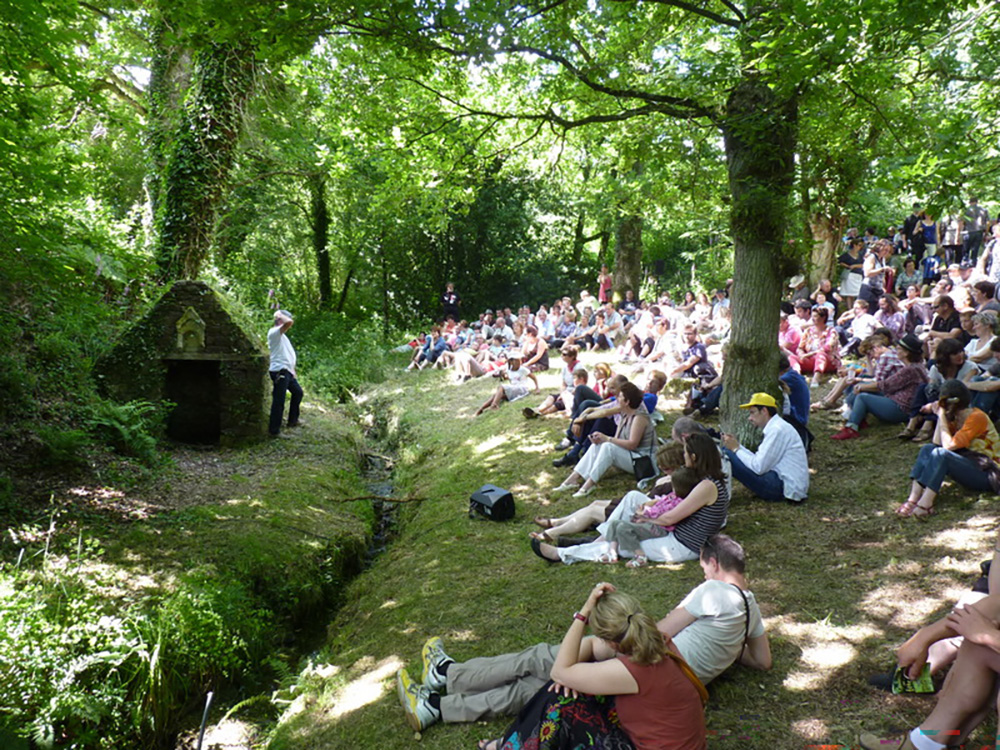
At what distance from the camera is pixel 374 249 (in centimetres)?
2231

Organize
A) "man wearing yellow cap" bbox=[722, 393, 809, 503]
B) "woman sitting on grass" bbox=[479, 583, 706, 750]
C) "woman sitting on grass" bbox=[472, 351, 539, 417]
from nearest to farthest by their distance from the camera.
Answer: "woman sitting on grass" bbox=[479, 583, 706, 750]
"man wearing yellow cap" bbox=[722, 393, 809, 503]
"woman sitting on grass" bbox=[472, 351, 539, 417]

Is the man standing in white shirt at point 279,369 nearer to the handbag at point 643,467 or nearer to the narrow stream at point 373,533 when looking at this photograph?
the narrow stream at point 373,533

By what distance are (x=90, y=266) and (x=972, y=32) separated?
25.9 ft

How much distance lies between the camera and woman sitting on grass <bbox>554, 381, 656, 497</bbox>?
6289mm

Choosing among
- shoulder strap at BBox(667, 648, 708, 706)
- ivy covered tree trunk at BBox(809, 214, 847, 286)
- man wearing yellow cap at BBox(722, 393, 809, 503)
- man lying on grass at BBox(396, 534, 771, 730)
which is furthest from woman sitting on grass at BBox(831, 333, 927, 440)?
ivy covered tree trunk at BBox(809, 214, 847, 286)

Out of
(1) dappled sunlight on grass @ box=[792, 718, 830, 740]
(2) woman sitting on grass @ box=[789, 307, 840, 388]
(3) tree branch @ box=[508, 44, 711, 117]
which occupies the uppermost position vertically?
(3) tree branch @ box=[508, 44, 711, 117]

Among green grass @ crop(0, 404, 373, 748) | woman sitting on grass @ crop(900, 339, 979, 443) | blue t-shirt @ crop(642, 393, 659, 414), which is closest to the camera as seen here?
green grass @ crop(0, 404, 373, 748)

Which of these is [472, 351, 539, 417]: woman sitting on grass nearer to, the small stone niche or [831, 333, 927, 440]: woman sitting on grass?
the small stone niche

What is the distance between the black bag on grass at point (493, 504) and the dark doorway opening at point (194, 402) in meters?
4.20

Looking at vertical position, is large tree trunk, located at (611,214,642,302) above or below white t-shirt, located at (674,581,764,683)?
above

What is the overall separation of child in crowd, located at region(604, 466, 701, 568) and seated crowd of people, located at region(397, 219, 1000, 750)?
16 millimetres

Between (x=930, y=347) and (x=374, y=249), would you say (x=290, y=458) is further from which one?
(x=374, y=249)

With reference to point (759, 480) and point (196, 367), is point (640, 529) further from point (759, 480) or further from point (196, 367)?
point (196, 367)

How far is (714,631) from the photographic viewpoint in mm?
3170
